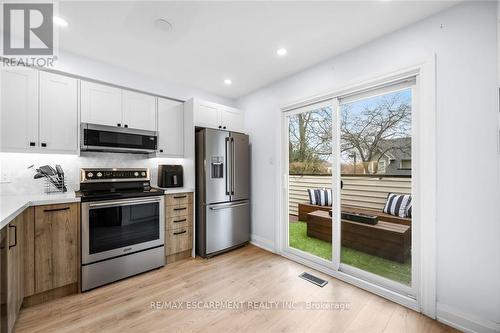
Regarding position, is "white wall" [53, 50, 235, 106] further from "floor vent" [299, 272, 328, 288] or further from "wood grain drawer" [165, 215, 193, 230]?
"floor vent" [299, 272, 328, 288]

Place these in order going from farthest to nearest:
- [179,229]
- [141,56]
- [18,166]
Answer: [179,229]
[141,56]
[18,166]

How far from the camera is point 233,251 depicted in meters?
3.27

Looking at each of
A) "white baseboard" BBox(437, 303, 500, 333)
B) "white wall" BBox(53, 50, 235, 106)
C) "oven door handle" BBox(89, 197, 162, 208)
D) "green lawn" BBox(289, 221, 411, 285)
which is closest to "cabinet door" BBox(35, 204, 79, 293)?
"oven door handle" BBox(89, 197, 162, 208)

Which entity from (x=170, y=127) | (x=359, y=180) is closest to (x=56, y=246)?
(x=170, y=127)

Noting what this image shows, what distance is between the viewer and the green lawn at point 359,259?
2186mm

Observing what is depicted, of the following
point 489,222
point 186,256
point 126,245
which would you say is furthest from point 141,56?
point 489,222

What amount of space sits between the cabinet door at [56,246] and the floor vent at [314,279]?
2418mm

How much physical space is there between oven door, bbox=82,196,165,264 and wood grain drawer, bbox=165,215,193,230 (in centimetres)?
10

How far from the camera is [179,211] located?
2.91 m

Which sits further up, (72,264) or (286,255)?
(72,264)

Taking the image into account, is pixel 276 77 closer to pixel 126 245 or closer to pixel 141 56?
pixel 141 56

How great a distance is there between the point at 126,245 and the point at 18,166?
56.8 inches

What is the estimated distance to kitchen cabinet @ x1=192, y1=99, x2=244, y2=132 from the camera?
316 cm

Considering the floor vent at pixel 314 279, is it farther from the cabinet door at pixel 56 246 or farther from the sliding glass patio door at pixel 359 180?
the cabinet door at pixel 56 246
